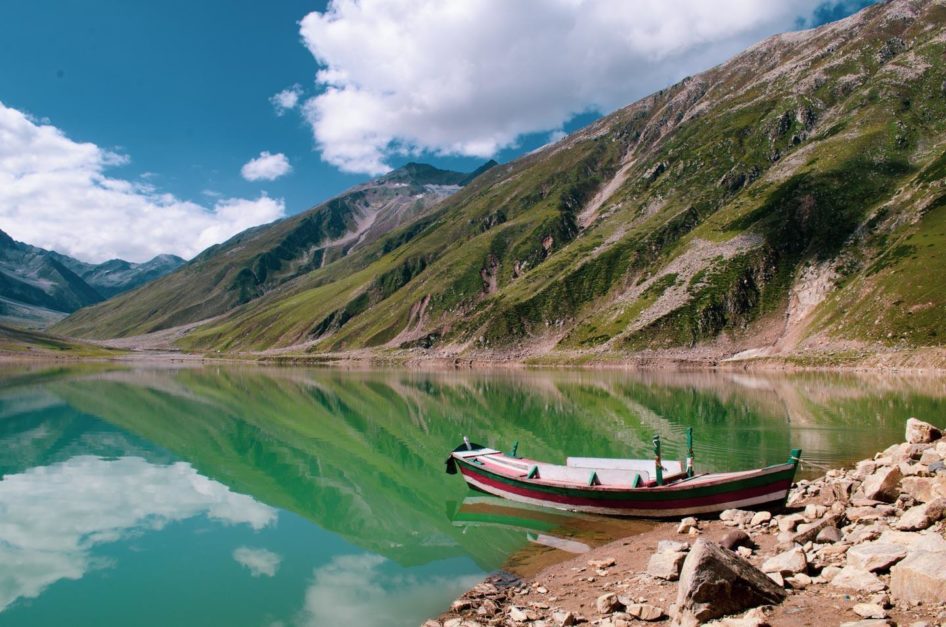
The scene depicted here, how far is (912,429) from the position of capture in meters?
30.5

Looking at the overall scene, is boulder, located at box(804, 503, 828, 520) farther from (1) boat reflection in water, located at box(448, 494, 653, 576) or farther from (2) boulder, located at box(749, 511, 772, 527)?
(1) boat reflection in water, located at box(448, 494, 653, 576)

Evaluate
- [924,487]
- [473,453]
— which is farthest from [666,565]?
[473,453]

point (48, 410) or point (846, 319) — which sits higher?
point (846, 319)

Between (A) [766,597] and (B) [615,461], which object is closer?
(A) [766,597]

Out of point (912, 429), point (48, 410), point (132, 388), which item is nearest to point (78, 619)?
point (912, 429)

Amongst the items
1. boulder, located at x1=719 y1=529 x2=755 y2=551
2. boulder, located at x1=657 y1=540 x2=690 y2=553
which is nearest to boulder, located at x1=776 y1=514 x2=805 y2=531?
boulder, located at x1=719 y1=529 x2=755 y2=551

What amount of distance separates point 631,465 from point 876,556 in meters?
17.4

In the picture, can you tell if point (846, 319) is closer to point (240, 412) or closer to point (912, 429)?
point (912, 429)

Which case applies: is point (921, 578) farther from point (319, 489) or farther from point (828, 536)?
point (319, 489)

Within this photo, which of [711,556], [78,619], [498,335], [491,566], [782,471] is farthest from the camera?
[498,335]

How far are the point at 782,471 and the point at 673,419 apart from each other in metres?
34.9

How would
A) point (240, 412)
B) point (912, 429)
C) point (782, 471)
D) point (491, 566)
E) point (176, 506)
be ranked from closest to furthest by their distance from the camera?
point (491, 566)
point (782, 471)
point (912, 429)
point (176, 506)
point (240, 412)

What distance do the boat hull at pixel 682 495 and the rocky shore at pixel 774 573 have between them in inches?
29.3

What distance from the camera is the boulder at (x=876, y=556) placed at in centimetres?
1338
